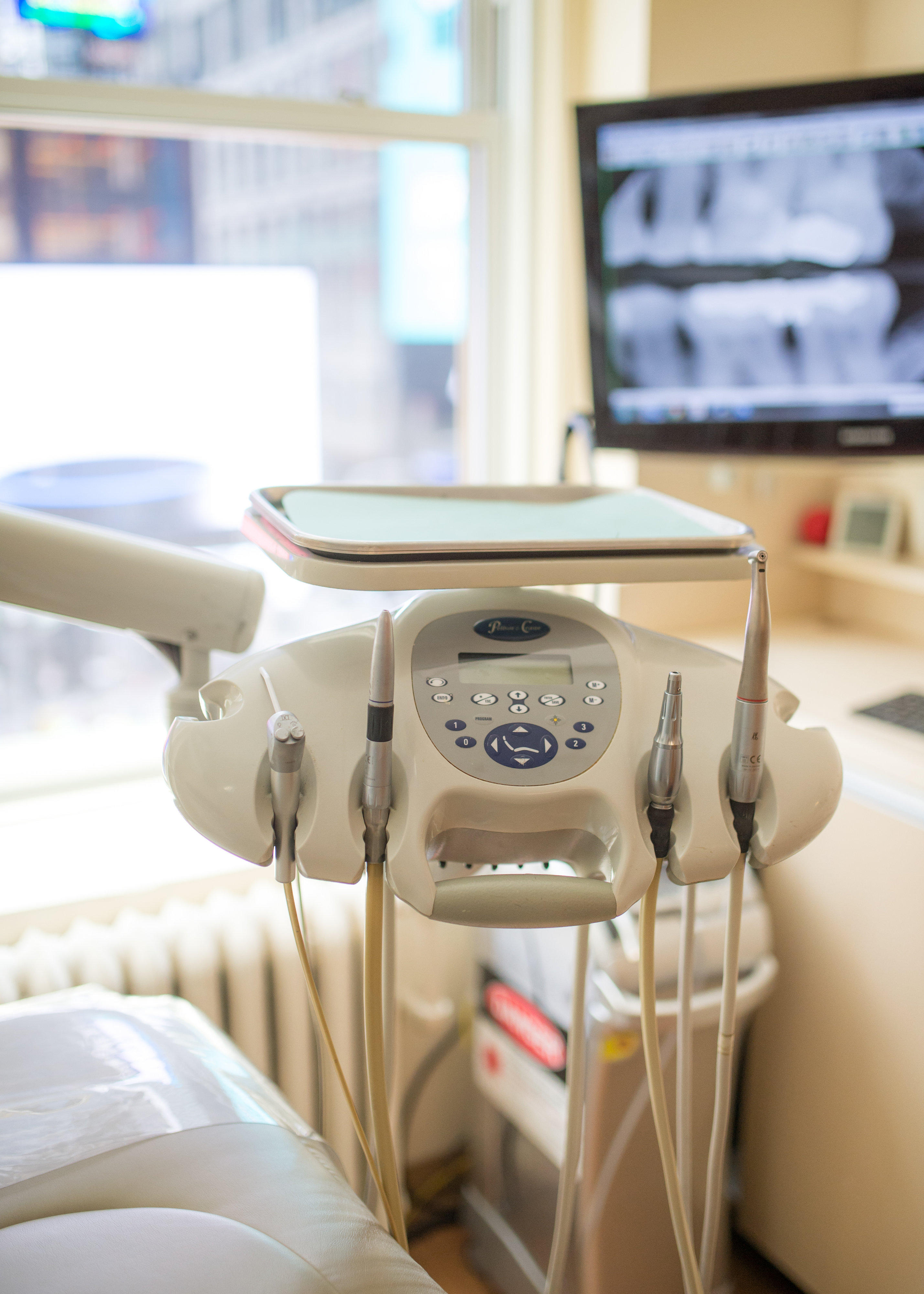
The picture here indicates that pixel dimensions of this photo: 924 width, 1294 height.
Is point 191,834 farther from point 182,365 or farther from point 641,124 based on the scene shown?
point 641,124

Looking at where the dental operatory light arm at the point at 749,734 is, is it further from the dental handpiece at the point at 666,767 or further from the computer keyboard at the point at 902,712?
the computer keyboard at the point at 902,712

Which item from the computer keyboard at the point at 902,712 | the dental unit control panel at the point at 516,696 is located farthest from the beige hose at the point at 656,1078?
the computer keyboard at the point at 902,712

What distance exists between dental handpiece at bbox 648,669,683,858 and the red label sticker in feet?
3.06

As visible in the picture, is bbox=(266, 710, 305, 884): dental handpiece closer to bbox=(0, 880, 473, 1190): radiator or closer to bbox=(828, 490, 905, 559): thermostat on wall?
bbox=(0, 880, 473, 1190): radiator

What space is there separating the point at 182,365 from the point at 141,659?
1.83ft

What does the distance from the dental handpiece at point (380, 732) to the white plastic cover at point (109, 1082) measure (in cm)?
37

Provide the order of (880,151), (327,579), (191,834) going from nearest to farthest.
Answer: (327,579) → (880,151) → (191,834)

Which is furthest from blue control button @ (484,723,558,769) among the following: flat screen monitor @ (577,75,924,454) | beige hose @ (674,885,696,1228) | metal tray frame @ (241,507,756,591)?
flat screen monitor @ (577,75,924,454)

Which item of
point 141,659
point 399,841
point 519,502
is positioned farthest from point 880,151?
point 141,659

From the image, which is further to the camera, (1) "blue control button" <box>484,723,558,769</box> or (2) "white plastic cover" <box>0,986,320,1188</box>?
(2) "white plastic cover" <box>0,986,320,1188</box>

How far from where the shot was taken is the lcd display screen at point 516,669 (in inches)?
30.9

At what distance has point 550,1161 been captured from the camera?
1.63 m

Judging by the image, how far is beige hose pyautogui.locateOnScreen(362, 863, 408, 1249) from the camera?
0.78 meters

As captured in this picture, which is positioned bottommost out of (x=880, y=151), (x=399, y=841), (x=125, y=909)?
(x=125, y=909)
